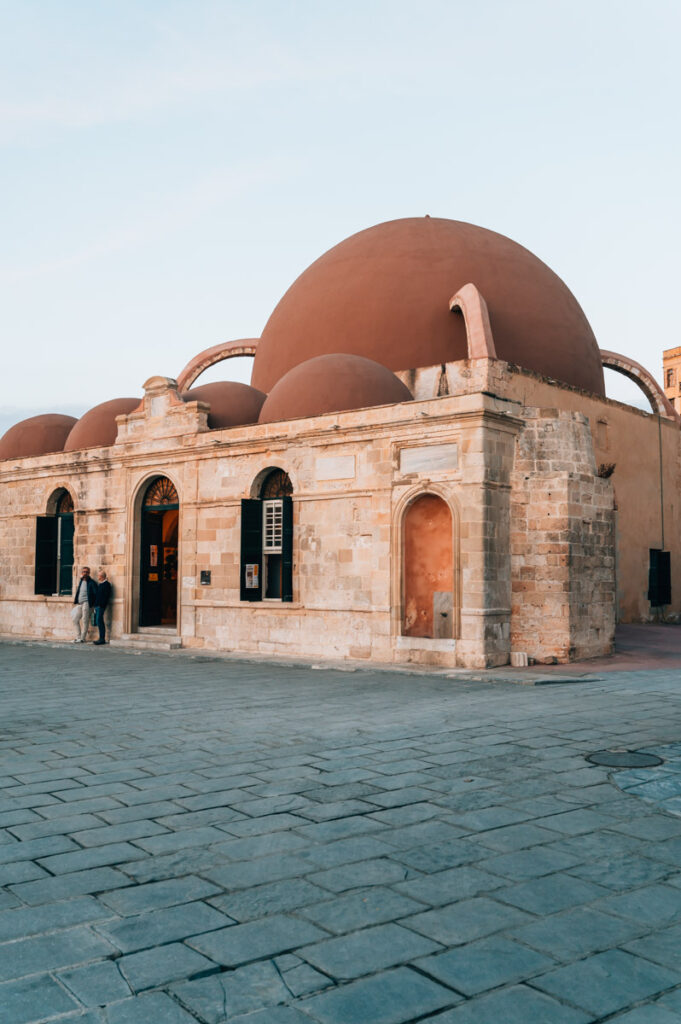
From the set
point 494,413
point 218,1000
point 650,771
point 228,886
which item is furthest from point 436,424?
point 218,1000

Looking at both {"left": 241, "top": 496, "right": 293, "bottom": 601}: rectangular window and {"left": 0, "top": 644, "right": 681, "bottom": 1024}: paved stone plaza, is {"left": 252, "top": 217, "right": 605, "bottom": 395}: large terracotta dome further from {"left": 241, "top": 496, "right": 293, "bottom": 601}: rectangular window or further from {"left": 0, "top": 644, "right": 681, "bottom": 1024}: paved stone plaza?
{"left": 0, "top": 644, "right": 681, "bottom": 1024}: paved stone plaza

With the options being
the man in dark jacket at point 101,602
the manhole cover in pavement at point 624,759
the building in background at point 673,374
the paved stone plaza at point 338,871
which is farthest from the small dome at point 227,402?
the building in background at point 673,374

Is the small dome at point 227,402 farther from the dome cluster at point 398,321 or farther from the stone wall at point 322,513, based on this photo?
the stone wall at point 322,513

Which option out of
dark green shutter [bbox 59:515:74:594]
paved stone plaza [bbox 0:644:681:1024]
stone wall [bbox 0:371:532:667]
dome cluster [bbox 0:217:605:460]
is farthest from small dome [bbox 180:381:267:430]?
paved stone plaza [bbox 0:644:681:1024]

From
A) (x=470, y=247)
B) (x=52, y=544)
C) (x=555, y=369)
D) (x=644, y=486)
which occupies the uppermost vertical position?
(x=470, y=247)

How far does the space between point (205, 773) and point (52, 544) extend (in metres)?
15.1

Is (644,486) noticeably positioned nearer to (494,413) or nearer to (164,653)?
(494,413)

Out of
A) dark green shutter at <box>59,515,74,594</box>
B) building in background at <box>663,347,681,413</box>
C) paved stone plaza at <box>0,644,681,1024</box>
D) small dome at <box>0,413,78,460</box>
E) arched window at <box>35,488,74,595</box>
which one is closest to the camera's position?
paved stone plaza at <box>0,644,681,1024</box>

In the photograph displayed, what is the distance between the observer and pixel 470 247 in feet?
58.3

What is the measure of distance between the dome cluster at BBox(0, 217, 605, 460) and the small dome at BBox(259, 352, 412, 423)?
0.02 metres

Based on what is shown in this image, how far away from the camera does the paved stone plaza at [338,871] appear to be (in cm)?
286

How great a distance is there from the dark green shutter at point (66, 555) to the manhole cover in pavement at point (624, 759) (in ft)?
48.6

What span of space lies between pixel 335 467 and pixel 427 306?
438 cm

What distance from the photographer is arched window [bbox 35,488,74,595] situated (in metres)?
19.4
